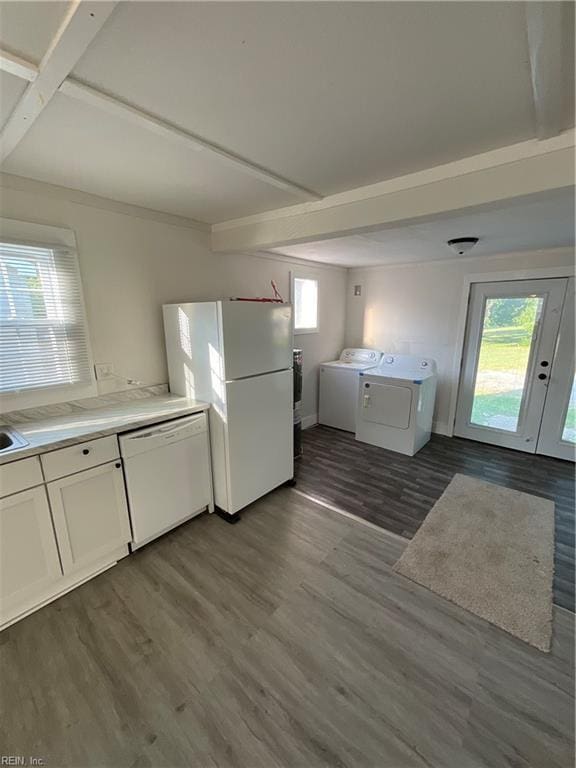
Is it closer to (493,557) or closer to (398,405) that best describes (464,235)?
(398,405)

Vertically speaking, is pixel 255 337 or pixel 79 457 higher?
pixel 255 337

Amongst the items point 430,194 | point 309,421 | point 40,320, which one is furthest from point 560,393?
point 40,320

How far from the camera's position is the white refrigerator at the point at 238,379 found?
224 centimetres

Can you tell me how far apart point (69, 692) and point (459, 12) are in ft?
8.98

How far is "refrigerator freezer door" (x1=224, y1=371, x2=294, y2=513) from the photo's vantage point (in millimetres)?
2363

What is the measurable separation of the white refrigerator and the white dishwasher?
5.2 inches

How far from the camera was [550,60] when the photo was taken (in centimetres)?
93

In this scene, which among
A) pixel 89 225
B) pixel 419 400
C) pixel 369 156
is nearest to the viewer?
pixel 369 156

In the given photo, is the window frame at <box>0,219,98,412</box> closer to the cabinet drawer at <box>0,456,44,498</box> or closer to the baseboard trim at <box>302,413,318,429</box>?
the cabinet drawer at <box>0,456,44,498</box>

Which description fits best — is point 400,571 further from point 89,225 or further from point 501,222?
point 89,225

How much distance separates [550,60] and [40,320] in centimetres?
264

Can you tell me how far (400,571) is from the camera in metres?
2.01

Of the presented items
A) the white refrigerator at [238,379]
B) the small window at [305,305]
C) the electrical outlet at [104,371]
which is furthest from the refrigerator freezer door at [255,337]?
the small window at [305,305]

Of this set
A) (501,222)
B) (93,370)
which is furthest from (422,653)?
(501,222)
